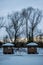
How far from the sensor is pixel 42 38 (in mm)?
31219

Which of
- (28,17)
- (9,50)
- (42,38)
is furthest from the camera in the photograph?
(28,17)

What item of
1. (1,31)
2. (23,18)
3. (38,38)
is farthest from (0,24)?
(38,38)

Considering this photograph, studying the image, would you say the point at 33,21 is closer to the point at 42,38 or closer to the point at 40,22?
the point at 40,22

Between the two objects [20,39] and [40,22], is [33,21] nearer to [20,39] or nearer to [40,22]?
[40,22]

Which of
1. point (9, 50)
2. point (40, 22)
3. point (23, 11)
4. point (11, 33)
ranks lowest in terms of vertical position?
point (9, 50)

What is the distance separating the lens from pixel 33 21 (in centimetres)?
3309

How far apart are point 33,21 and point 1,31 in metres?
6.82

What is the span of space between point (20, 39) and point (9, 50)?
13019mm

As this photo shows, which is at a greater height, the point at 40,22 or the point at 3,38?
the point at 40,22

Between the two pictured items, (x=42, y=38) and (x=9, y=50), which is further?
(x=42, y=38)

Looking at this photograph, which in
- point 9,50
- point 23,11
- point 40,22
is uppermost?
point 23,11

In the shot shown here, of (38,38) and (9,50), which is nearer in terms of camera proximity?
(9,50)

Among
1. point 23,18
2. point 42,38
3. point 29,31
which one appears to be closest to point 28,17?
point 23,18

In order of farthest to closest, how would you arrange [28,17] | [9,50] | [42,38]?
[28,17]
[42,38]
[9,50]
